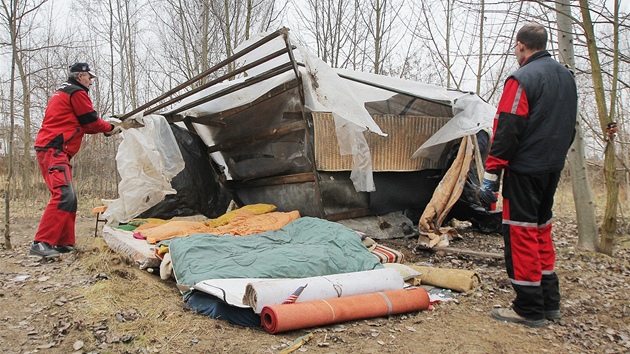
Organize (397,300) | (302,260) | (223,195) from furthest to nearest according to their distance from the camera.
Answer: (223,195), (302,260), (397,300)

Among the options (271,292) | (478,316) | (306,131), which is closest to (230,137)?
(306,131)

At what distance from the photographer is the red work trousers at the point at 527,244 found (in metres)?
3.03

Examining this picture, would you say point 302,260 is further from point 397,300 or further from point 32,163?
point 32,163

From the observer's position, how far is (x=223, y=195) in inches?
284

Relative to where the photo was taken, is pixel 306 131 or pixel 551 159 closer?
pixel 551 159

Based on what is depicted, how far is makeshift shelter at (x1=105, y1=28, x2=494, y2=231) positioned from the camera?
5.23 m

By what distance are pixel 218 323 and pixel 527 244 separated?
6.86ft

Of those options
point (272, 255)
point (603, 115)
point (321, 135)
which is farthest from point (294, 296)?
point (603, 115)

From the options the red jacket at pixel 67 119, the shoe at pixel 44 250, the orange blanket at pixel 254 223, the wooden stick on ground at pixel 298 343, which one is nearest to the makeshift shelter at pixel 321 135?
the orange blanket at pixel 254 223

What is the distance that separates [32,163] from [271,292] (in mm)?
11729

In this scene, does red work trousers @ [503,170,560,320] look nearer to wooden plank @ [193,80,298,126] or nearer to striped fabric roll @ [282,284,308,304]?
striped fabric roll @ [282,284,308,304]

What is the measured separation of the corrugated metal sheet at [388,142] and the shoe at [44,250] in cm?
294

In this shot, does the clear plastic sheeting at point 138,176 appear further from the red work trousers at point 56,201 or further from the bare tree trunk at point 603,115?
the bare tree trunk at point 603,115

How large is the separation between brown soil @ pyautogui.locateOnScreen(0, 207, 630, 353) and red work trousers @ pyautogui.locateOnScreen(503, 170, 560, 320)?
0.17 meters
